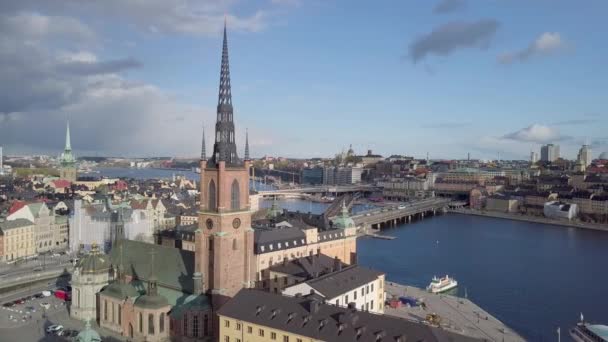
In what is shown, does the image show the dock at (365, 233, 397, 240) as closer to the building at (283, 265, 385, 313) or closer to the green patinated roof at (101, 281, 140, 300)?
the building at (283, 265, 385, 313)

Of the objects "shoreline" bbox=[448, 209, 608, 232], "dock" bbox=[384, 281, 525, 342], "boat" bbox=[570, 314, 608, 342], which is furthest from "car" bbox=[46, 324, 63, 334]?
"shoreline" bbox=[448, 209, 608, 232]

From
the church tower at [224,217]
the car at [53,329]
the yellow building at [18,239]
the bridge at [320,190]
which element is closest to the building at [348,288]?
the church tower at [224,217]

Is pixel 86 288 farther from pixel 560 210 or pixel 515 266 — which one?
pixel 560 210

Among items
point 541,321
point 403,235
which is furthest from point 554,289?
point 403,235

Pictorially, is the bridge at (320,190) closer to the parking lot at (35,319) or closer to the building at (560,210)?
the building at (560,210)

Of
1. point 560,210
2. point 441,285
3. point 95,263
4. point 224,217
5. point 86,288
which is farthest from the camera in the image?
point 560,210

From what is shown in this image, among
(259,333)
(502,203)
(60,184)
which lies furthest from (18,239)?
(502,203)
